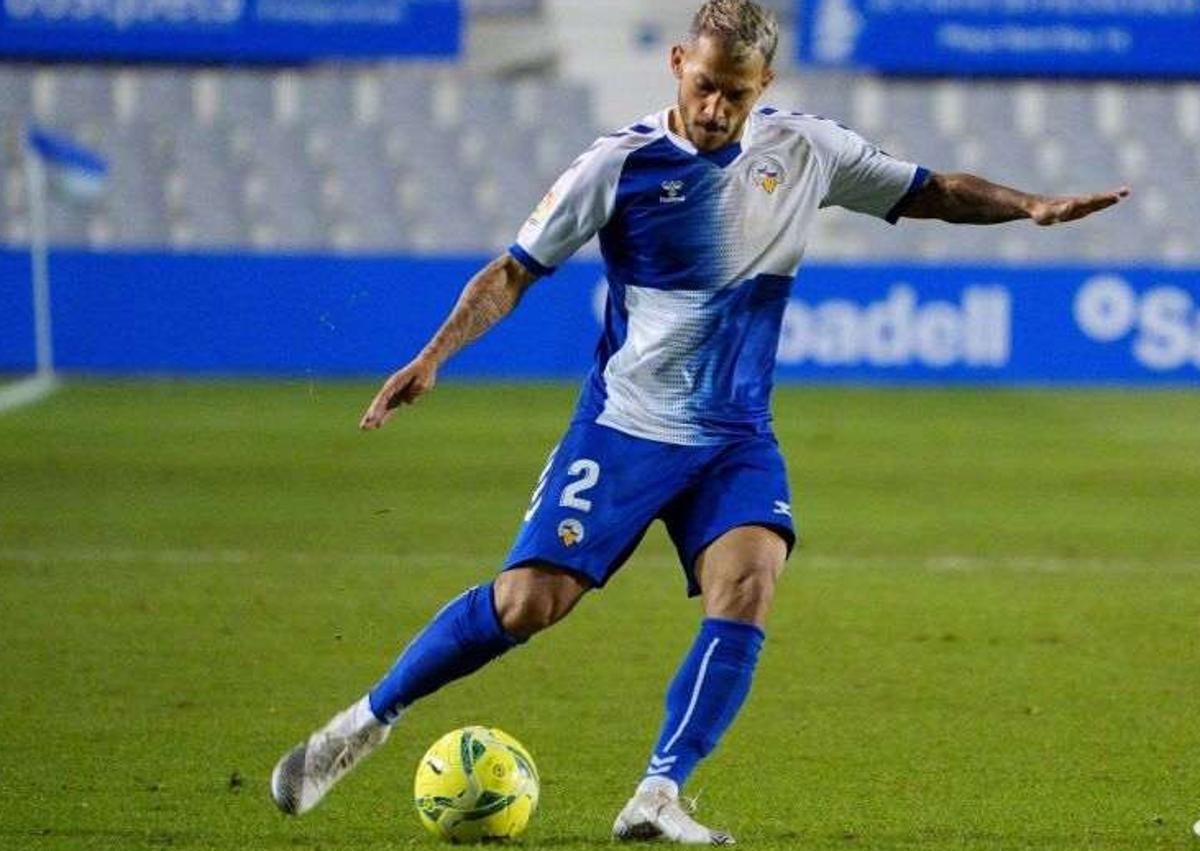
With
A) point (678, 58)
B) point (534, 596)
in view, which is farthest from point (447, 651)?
point (678, 58)

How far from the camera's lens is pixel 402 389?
563 cm

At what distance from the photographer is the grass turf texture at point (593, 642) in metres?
6.31

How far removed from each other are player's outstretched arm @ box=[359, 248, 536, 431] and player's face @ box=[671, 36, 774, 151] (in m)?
0.56

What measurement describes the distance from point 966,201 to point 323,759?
2.16m

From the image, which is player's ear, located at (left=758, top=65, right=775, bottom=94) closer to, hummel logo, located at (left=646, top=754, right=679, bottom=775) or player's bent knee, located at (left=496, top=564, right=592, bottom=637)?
player's bent knee, located at (left=496, top=564, right=592, bottom=637)

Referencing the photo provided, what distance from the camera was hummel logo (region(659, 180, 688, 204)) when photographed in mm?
5840

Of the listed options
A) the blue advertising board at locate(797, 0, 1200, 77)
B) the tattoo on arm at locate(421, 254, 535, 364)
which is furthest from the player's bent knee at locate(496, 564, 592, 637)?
the blue advertising board at locate(797, 0, 1200, 77)

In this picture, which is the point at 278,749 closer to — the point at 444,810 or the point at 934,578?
the point at 444,810

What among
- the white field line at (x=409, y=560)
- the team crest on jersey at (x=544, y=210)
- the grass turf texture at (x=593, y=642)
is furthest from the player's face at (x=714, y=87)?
the white field line at (x=409, y=560)

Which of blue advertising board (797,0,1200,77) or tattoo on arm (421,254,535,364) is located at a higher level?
tattoo on arm (421,254,535,364)

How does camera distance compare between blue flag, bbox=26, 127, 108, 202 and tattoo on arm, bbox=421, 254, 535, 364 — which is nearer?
tattoo on arm, bbox=421, 254, 535, 364

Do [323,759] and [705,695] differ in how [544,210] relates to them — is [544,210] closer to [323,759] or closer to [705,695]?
[705,695]

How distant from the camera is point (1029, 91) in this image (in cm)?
2936

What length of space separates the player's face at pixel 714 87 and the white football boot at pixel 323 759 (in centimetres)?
165
